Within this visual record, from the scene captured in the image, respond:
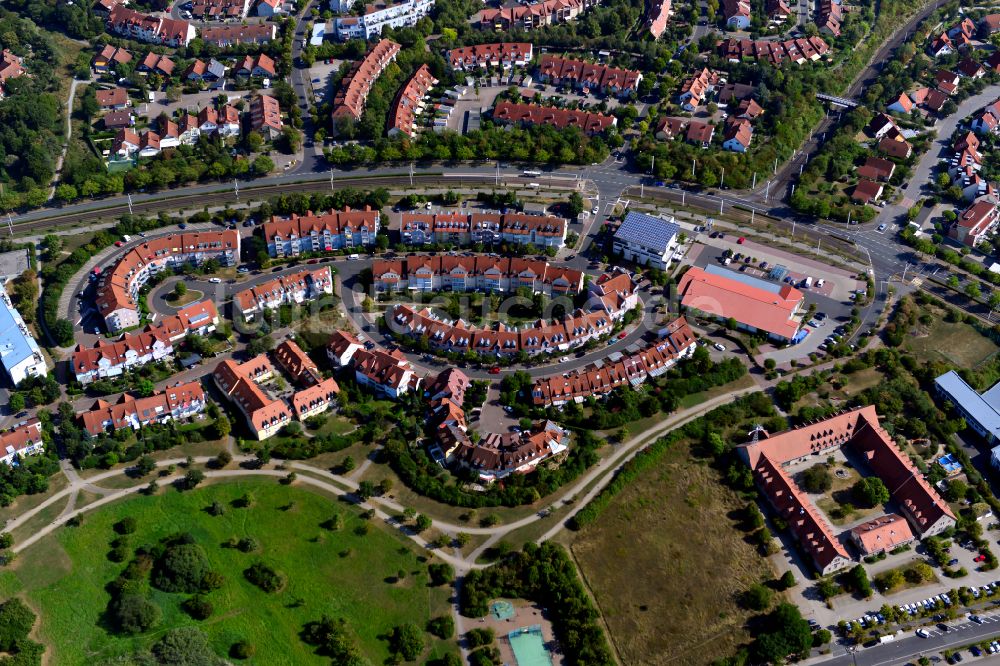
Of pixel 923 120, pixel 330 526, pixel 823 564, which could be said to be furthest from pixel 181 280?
pixel 923 120

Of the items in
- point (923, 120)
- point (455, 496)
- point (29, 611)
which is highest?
point (923, 120)

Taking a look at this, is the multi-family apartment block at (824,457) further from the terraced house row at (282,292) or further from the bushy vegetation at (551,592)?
the terraced house row at (282,292)

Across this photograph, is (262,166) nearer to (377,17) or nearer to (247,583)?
(377,17)

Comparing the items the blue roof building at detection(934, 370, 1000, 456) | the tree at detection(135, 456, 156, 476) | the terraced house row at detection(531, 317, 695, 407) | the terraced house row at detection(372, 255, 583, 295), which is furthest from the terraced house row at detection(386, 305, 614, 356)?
the blue roof building at detection(934, 370, 1000, 456)

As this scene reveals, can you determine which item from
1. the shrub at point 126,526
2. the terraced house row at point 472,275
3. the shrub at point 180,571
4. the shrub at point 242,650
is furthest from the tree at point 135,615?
the terraced house row at point 472,275

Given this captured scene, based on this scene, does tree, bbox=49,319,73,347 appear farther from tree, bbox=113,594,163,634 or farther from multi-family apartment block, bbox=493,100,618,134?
multi-family apartment block, bbox=493,100,618,134

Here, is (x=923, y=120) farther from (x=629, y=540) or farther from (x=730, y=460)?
(x=629, y=540)
